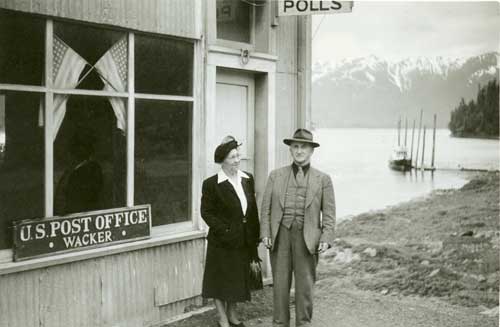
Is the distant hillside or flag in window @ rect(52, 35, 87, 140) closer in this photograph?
flag in window @ rect(52, 35, 87, 140)

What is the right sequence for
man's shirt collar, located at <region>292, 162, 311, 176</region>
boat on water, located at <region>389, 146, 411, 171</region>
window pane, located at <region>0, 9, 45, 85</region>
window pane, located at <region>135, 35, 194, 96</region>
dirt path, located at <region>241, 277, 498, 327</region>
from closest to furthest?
window pane, located at <region>0, 9, 45, 85</region>
man's shirt collar, located at <region>292, 162, 311, 176</region>
window pane, located at <region>135, 35, 194, 96</region>
dirt path, located at <region>241, 277, 498, 327</region>
boat on water, located at <region>389, 146, 411, 171</region>

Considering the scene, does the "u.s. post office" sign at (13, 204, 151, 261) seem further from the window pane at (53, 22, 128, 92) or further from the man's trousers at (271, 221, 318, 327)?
the man's trousers at (271, 221, 318, 327)

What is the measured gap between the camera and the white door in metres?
6.93

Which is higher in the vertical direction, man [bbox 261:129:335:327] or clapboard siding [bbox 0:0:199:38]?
clapboard siding [bbox 0:0:199:38]

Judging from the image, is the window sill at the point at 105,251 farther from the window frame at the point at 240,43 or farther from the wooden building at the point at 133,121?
the window frame at the point at 240,43

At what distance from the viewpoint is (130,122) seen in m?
5.70

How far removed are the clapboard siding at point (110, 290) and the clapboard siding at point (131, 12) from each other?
7.36 ft

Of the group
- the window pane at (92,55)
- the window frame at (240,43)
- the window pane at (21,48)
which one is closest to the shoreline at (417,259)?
the window pane at (92,55)

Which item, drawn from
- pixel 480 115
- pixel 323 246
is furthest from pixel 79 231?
pixel 480 115

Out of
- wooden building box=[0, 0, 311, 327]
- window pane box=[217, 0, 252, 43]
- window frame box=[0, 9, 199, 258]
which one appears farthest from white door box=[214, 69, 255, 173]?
window frame box=[0, 9, 199, 258]

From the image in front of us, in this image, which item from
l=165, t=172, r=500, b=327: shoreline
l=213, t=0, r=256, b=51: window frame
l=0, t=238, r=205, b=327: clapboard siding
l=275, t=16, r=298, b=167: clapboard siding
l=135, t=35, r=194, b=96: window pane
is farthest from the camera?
l=275, t=16, r=298, b=167: clapboard siding

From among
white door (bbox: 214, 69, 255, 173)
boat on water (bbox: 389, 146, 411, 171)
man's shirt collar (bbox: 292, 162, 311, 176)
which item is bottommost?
boat on water (bbox: 389, 146, 411, 171)

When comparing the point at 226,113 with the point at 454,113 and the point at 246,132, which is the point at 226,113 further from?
the point at 454,113

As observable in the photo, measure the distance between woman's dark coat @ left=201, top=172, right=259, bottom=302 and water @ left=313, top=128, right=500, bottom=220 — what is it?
311 inches
